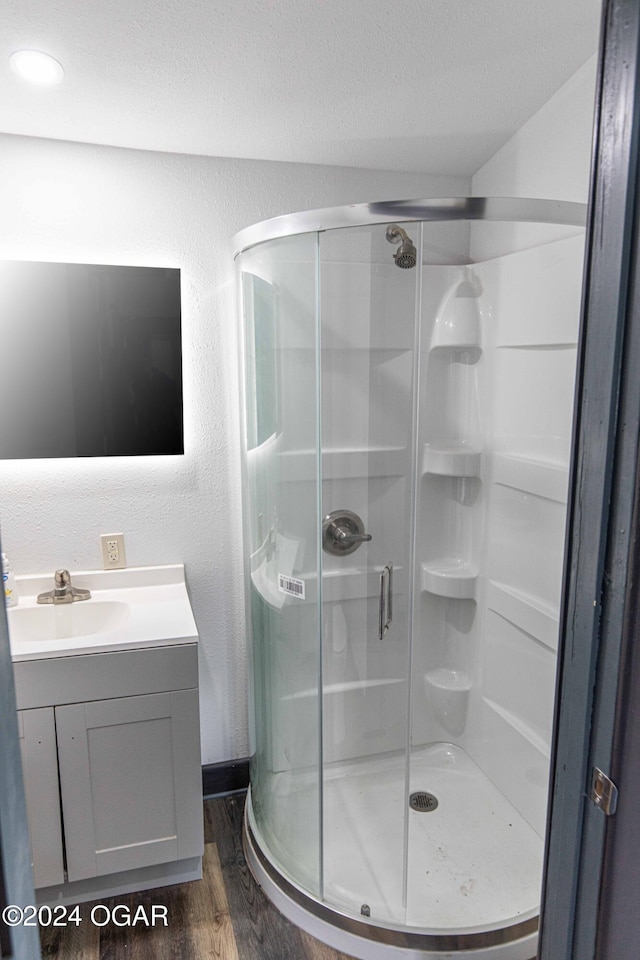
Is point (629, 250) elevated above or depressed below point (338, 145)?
below

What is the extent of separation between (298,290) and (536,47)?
819 millimetres

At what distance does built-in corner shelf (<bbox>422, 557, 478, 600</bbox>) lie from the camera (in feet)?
6.32

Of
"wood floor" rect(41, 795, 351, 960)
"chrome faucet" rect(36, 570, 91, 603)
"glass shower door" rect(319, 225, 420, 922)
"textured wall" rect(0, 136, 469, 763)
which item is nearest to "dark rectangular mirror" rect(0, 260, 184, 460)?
"textured wall" rect(0, 136, 469, 763)

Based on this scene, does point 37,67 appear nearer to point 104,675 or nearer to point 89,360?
point 89,360

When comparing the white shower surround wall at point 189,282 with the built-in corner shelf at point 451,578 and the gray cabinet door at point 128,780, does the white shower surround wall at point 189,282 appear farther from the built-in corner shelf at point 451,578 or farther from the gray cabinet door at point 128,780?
the built-in corner shelf at point 451,578

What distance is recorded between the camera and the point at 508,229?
5.28 ft

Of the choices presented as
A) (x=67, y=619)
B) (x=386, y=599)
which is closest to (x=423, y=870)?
(x=386, y=599)

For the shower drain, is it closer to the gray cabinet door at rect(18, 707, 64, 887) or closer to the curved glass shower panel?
the curved glass shower panel

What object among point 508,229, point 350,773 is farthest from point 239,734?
point 508,229

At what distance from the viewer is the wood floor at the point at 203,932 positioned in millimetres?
1728

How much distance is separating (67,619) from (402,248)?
153 centimetres

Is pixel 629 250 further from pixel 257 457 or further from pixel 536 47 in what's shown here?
pixel 257 457

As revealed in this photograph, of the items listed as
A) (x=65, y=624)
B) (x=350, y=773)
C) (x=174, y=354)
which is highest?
(x=174, y=354)

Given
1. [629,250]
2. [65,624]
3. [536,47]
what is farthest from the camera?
[65,624]
